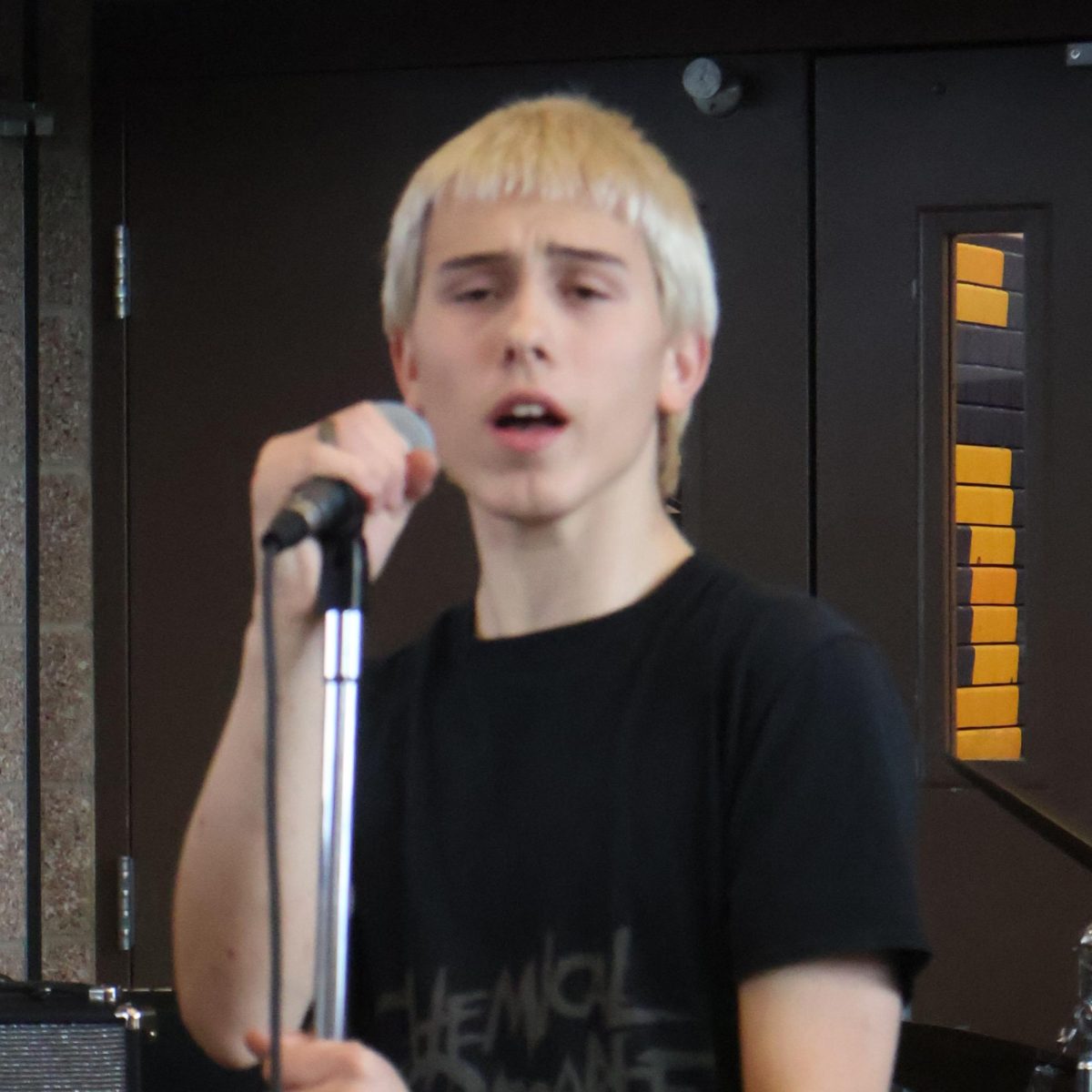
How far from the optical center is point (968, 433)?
2.33 metres

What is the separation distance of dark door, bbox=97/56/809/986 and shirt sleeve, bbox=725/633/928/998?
1403mm

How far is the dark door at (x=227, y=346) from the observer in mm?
2428

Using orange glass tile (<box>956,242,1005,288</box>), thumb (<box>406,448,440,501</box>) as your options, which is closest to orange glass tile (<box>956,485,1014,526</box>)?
orange glass tile (<box>956,242,1005,288</box>)

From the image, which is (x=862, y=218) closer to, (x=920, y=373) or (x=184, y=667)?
(x=920, y=373)

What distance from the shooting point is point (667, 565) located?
1117mm

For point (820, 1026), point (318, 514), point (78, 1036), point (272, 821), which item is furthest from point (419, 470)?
point (78, 1036)

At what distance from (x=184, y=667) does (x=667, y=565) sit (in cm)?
147

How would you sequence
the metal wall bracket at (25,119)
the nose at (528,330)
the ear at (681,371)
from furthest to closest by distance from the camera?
the metal wall bracket at (25,119) → the ear at (681,371) → the nose at (528,330)

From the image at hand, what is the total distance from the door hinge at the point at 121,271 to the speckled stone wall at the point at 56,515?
0.13 ft

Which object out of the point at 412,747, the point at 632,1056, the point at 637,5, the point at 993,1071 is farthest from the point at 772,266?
the point at 632,1056

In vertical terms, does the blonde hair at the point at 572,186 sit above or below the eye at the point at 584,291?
above

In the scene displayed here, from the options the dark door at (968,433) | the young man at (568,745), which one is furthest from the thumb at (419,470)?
the dark door at (968,433)

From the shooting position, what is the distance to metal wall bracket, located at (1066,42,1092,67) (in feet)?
7.45

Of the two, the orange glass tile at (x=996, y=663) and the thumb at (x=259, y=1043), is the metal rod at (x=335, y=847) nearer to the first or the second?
the thumb at (x=259, y=1043)
